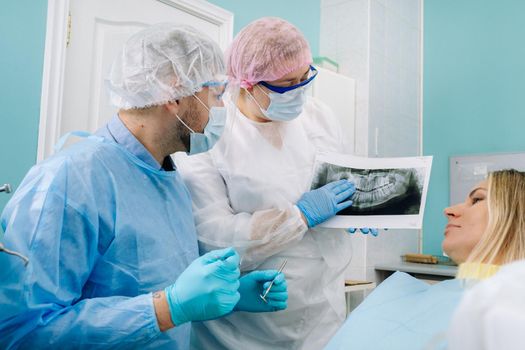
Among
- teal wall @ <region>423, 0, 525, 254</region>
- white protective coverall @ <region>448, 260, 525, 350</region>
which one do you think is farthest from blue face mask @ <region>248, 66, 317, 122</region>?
teal wall @ <region>423, 0, 525, 254</region>

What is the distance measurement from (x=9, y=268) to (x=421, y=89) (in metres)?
3.57

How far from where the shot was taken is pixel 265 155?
148cm

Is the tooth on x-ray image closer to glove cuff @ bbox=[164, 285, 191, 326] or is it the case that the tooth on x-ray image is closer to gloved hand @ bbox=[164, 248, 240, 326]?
gloved hand @ bbox=[164, 248, 240, 326]

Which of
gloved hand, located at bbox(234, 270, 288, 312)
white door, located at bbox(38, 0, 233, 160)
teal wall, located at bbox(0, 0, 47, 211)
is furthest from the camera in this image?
white door, located at bbox(38, 0, 233, 160)

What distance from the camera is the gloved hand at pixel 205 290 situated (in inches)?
38.8

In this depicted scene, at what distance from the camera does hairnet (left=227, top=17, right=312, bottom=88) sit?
55.9 inches

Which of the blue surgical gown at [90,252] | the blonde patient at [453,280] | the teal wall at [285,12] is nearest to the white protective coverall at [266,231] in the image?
the blue surgical gown at [90,252]

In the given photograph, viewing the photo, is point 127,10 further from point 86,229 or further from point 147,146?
point 86,229

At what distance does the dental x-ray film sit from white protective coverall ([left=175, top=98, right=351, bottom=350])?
56 mm

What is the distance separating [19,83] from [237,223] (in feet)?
3.87

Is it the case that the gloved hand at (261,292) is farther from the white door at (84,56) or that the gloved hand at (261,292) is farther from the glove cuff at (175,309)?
the white door at (84,56)

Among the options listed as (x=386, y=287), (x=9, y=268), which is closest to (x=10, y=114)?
(x=9, y=268)

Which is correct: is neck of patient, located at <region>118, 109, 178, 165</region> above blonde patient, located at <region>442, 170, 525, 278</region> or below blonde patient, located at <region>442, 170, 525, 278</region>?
above

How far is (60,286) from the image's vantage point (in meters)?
0.95
